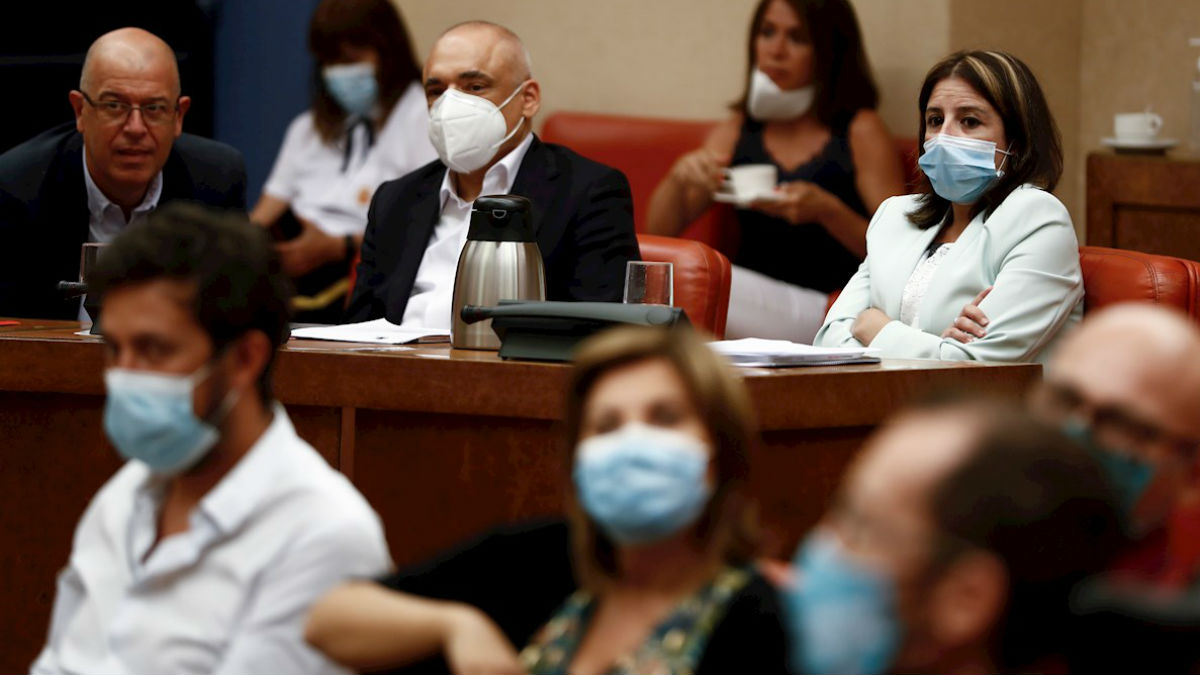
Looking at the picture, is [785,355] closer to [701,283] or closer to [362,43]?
[701,283]

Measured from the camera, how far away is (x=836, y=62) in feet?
16.7

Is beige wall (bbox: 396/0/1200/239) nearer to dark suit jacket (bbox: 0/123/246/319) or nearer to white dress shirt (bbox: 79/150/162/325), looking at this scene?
dark suit jacket (bbox: 0/123/246/319)

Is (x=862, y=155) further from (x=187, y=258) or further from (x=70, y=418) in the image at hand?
(x=187, y=258)

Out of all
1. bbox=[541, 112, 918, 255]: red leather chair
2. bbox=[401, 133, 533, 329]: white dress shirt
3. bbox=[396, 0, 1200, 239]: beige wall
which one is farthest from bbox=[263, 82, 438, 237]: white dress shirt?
bbox=[401, 133, 533, 329]: white dress shirt

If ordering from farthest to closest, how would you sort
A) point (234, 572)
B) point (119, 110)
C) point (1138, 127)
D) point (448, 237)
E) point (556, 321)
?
point (1138, 127), point (119, 110), point (448, 237), point (556, 321), point (234, 572)

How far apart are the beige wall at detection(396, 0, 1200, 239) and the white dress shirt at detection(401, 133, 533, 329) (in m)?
1.78

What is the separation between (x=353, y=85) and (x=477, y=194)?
219 cm

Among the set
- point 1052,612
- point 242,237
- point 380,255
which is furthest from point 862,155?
point 1052,612

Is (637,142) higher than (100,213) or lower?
higher

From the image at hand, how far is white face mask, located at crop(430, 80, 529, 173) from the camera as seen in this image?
379 cm

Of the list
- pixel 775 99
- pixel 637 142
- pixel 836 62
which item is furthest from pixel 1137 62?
pixel 637 142

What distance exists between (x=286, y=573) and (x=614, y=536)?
0.37 metres

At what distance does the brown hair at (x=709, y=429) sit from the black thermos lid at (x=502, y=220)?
149 centimetres

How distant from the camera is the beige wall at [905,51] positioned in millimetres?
5062
